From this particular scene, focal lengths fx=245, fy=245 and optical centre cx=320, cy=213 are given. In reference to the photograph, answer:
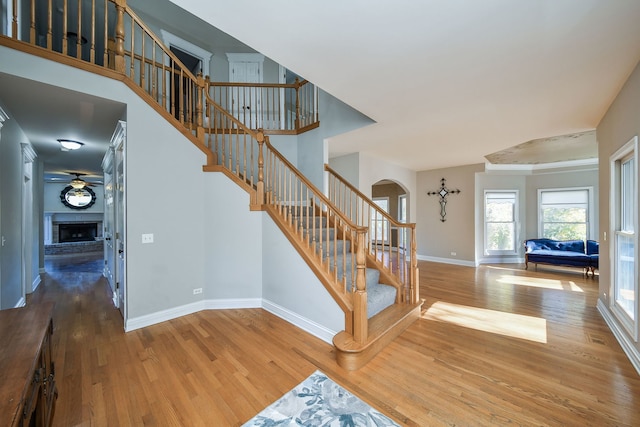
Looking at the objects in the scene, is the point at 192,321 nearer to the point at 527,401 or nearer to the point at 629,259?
the point at 527,401

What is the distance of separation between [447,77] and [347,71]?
97 cm

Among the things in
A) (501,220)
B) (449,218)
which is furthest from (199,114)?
(501,220)

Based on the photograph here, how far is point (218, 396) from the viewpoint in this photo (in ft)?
5.81

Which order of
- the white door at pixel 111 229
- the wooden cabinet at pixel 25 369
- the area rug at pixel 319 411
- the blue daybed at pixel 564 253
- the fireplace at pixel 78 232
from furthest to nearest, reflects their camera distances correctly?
the fireplace at pixel 78 232 < the blue daybed at pixel 564 253 < the white door at pixel 111 229 < the area rug at pixel 319 411 < the wooden cabinet at pixel 25 369

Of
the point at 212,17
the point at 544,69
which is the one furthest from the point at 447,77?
the point at 212,17

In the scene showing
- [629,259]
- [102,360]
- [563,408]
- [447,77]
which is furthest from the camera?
[629,259]

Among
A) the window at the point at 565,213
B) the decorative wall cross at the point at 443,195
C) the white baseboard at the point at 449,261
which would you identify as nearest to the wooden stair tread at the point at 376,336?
the white baseboard at the point at 449,261

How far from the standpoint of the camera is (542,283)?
4.65 meters

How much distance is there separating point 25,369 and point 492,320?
13.1 ft

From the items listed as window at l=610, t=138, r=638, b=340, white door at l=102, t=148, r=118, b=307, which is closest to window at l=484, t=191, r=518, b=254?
window at l=610, t=138, r=638, b=340

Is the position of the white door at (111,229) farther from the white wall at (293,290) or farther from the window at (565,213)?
the window at (565,213)

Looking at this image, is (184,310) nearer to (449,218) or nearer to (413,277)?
(413,277)

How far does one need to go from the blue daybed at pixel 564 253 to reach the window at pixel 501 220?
711 mm

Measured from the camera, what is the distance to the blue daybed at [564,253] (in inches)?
199
